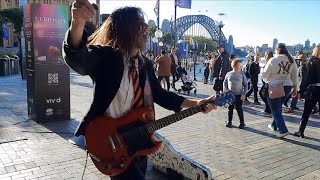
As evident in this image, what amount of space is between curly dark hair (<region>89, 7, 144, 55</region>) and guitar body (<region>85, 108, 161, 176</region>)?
0.49 meters

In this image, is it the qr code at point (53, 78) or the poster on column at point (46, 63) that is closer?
the poster on column at point (46, 63)

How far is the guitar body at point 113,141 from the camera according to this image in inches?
88.2

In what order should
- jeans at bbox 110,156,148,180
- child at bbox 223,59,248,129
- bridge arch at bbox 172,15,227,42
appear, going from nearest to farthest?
jeans at bbox 110,156,148,180 < child at bbox 223,59,248,129 < bridge arch at bbox 172,15,227,42

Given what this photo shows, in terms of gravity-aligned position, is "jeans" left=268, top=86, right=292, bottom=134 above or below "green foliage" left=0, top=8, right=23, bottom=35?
below

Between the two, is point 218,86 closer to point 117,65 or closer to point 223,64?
point 223,64

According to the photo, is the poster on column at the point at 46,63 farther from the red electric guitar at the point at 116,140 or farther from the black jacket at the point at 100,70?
the red electric guitar at the point at 116,140

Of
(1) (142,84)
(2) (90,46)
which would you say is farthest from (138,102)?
(2) (90,46)

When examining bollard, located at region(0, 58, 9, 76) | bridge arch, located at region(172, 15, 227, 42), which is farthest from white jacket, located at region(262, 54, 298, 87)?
bridge arch, located at region(172, 15, 227, 42)

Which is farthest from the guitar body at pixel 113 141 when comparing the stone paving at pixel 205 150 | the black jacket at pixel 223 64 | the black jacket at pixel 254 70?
the black jacket at pixel 254 70

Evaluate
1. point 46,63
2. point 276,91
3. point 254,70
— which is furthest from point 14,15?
point 276,91

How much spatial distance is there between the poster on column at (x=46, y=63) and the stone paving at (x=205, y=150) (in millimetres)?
426

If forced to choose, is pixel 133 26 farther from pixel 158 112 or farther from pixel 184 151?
Answer: pixel 158 112

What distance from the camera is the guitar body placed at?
88.2 inches

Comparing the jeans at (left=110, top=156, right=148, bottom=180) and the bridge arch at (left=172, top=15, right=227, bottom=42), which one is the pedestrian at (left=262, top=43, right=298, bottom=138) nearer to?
Result: the jeans at (left=110, top=156, right=148, bottom=180)
